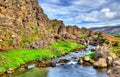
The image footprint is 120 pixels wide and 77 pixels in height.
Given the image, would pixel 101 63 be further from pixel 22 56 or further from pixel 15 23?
pixel 15 23

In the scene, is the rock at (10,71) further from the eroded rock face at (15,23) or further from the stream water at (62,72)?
the eroded rock face at (15,23)

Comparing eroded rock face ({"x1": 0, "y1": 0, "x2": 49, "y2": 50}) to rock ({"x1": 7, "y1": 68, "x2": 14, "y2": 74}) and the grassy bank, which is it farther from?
rock ({"x1": 7, "y1": 68, "x2": 14, "y2": 74})

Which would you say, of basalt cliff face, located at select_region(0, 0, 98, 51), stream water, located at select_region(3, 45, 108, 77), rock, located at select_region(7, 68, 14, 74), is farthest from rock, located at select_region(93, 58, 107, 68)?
basalt cliff face, located at select_region(0, 0, 98, 51)

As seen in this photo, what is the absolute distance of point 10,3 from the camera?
139375 millimetres

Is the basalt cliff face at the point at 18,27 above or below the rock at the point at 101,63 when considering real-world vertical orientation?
above

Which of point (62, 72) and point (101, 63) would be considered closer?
point (62, 72)

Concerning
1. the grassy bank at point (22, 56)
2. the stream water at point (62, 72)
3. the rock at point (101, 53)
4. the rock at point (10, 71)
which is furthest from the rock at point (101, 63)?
the rock at point (10, 71)

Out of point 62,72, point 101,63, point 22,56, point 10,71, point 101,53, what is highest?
point 101,53

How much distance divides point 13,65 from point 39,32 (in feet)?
231

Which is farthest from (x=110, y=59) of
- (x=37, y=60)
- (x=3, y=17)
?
(x=3, y=17)

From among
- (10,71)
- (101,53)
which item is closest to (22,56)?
(10,71)

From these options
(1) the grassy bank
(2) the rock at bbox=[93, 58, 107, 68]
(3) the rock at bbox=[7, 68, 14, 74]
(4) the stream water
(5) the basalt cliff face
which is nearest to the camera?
(4) the stream water

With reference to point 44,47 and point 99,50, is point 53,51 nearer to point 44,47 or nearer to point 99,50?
point 44,47

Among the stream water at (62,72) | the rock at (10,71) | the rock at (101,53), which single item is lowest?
the stream water at (62,72)
